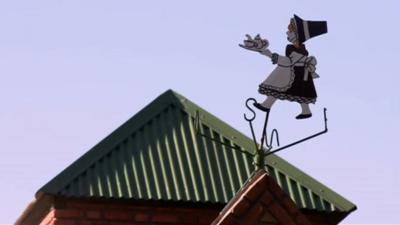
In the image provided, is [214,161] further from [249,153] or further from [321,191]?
[321,191]

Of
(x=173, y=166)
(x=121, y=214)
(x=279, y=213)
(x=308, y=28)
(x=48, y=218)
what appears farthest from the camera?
(x=173, y=166)

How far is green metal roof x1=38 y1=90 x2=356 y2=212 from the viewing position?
1862 centimetres

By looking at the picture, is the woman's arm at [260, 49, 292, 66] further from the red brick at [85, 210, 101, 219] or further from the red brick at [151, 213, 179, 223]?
the red brick at [85, 210, 101, 219]

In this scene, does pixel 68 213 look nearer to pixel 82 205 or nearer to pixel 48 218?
pixel 82 205

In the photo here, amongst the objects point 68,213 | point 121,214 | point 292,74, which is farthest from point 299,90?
point 68,213

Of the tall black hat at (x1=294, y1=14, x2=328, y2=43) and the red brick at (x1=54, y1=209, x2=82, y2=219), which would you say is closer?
the red brick at (x1=54, y1=209, x2=82, y2=219)

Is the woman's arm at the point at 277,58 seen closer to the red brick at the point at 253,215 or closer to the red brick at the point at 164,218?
the red brick at the point at 253,215

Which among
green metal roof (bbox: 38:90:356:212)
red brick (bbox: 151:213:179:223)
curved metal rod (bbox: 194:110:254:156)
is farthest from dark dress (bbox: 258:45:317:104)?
red brick (bbox: 151:213:179:223)

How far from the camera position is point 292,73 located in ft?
60.2

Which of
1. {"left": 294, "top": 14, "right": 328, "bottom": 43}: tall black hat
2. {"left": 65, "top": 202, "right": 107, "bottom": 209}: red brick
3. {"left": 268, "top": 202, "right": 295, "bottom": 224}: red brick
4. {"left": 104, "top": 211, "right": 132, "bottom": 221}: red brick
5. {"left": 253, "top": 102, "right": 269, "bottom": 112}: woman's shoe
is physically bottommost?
{"left": 268, "top": 202, "right": 295, "bottom": 224}: red brick

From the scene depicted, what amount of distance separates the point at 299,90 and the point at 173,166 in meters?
2.32

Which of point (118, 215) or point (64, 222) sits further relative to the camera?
point (118, 215)

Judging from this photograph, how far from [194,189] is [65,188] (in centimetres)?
194

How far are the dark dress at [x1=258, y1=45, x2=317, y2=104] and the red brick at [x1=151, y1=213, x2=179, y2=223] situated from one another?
232 centimetres
